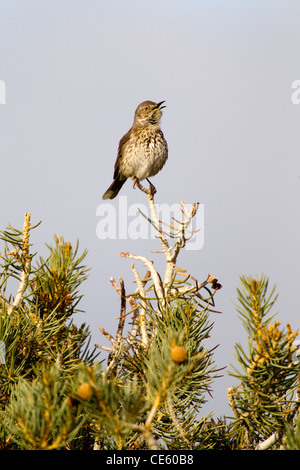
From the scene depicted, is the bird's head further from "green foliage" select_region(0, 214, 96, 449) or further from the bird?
"green foliage" select_region(0, 214, 96, 449)

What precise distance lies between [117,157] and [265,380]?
7.45 metres

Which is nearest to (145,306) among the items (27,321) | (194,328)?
(194,328)

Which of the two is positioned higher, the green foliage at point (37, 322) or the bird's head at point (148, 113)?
the bird's head at point (148, 113)

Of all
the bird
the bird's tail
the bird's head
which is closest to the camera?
the bird

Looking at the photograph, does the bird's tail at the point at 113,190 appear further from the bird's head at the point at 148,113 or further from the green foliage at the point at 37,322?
the green foliage at the point at 37,322

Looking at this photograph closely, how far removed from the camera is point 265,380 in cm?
209

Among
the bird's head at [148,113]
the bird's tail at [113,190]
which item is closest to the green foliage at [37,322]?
the bird's head at [148,113]

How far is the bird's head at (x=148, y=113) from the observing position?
29.3 feet

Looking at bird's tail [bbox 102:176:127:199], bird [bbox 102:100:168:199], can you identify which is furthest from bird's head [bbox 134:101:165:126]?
bird's tail [bbox 102:176:127:199]

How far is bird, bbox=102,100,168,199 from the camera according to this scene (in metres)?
8.26

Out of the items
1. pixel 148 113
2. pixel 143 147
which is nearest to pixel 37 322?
pixel 143 147

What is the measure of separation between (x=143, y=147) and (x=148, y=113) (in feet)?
3.39

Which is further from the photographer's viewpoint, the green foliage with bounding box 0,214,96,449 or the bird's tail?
the bird's tail

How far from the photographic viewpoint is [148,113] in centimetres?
908
